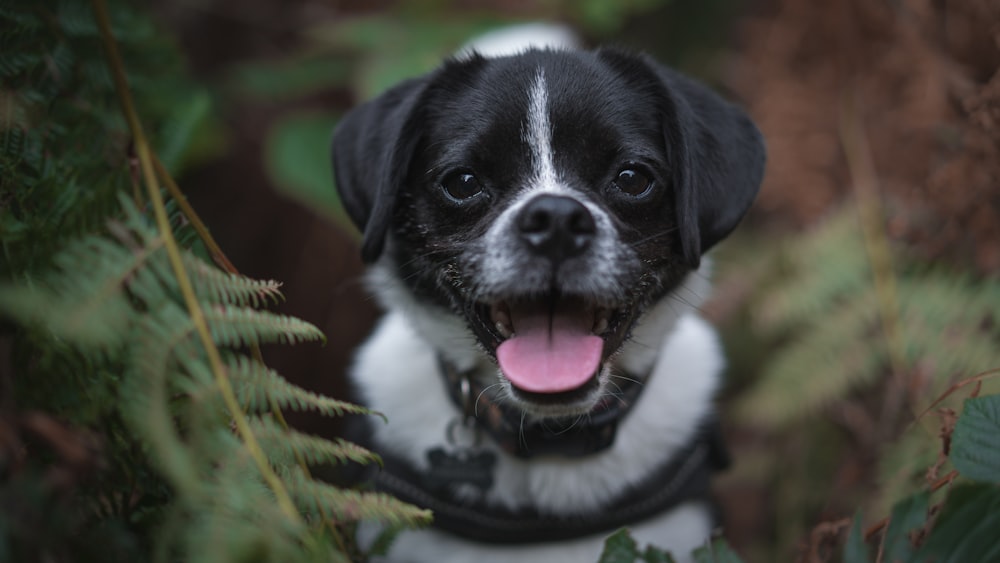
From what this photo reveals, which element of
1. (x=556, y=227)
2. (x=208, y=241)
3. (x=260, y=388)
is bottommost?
(x=260, y=388)

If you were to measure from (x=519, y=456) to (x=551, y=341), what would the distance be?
Result: 18.8 inches

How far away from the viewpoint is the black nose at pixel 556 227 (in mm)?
2143

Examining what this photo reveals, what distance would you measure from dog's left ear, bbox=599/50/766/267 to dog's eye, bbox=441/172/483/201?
2.09 feet

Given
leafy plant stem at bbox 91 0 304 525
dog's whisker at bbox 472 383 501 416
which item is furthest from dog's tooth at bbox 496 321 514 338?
leafy plant stem at bbox 91 0 304 525

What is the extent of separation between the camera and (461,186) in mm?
2508

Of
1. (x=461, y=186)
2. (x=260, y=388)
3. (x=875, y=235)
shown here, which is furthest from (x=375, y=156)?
(x=875, y=235)

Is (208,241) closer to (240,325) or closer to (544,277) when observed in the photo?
(240,325)

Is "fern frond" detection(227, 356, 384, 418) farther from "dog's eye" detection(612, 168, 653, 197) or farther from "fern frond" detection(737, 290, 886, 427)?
"fern frond" detection(737, 290, 886, 427)

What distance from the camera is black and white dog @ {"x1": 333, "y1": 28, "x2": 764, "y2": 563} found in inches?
90.4

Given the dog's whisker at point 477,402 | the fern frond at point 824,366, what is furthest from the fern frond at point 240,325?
the fern frond at point 824,366

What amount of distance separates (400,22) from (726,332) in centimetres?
261

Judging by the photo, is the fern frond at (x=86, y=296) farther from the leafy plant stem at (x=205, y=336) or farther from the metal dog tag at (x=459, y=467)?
the metal dog tag at (x=459, y=467)

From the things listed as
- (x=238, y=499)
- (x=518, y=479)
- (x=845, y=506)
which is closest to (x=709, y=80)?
(x=845, y=506)

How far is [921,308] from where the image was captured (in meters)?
3.36
